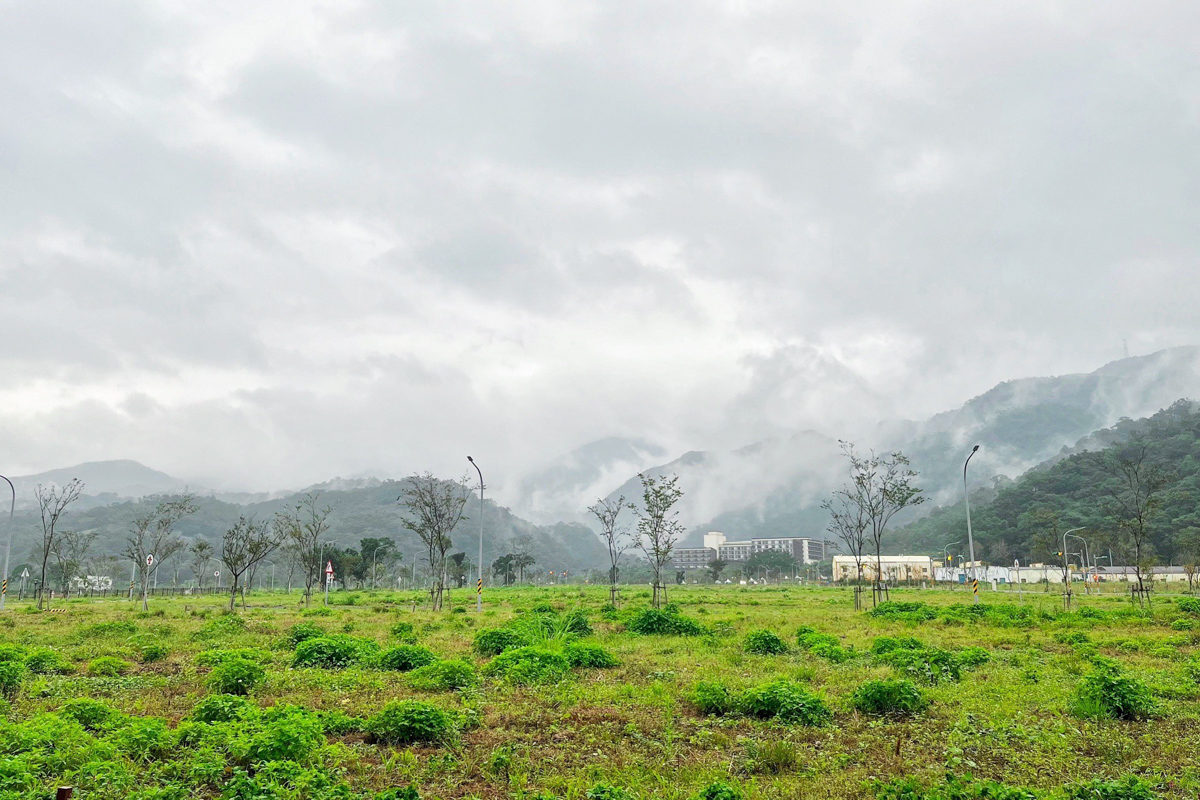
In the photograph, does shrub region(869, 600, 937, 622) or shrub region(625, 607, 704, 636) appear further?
shrub region(869, 600, 937, 622)

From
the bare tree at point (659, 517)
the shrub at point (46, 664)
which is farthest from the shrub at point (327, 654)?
the bare tree at point (659, 517)

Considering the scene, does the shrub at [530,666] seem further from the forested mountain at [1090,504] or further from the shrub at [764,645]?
the forested mountain at [1090,504]

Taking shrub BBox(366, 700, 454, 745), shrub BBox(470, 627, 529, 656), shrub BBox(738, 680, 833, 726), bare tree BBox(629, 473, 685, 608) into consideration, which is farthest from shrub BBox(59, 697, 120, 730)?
bare tree BBox(629, 473, 685, 608)

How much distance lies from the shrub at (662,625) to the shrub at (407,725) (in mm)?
14453

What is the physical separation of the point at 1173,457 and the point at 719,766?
506 ft

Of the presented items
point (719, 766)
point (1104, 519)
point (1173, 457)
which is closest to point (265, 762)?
point (719, 766)

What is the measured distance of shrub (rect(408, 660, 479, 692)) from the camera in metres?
13.9

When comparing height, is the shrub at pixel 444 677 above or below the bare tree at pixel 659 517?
below

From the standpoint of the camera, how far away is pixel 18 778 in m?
7.33

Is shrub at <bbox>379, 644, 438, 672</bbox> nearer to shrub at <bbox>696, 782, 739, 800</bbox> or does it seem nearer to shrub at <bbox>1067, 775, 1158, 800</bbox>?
shrub at <bbox>696, 782, 739, 800</bbox>

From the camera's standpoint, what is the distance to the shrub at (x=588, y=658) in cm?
1669

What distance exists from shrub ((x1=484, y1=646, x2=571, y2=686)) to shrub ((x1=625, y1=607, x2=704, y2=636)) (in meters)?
8.69

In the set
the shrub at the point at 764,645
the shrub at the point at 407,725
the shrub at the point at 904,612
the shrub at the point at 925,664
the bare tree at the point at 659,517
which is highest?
the bare tree at the point at 659,517

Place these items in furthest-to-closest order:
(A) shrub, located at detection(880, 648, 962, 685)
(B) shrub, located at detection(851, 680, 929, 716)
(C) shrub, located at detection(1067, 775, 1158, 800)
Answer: (A) shrub, located at detection(880, 648, 962, 685)
(B) shrub, located at detection(851, 680, 929, 716)
(C) shrub, located at detection(1067, 775, 1158, 800)
